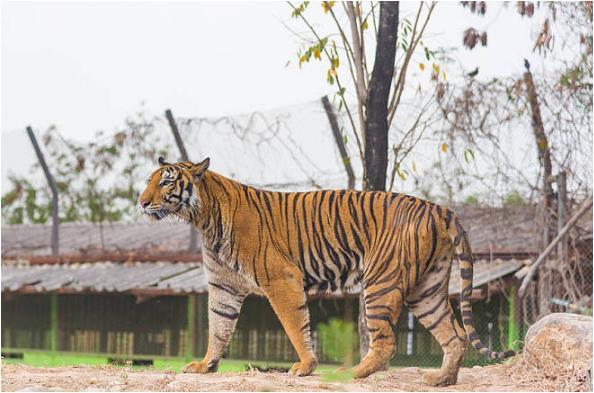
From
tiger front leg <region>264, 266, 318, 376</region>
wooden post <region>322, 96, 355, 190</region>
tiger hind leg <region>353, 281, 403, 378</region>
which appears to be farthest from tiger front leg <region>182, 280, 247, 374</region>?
wooden post <region>322, 96, 355, 190</region>

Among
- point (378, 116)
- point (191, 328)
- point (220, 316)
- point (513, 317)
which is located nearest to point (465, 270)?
point (220, 316)

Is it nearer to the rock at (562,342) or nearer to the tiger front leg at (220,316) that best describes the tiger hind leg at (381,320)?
the tiger front leg at (220,316)

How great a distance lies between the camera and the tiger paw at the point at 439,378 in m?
6.80

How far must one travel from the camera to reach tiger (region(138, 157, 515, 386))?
684 centimetres

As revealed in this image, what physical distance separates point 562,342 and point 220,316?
7.43 ft

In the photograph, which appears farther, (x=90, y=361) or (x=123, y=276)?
(x=90, y=361)

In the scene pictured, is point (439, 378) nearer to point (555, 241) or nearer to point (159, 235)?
point (555, 241)

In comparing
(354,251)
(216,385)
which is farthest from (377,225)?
(216,385)

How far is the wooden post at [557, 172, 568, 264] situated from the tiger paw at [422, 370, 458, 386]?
4.74 metres

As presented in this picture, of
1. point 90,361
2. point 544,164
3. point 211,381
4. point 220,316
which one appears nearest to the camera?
point 211,381

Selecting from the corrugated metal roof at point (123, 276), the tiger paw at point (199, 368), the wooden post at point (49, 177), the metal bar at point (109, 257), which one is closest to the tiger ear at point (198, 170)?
the tiger paw at point (199, 368)

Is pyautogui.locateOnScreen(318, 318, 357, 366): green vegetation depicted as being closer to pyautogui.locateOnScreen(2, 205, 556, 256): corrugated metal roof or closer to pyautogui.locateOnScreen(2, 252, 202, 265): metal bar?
pyautogui.locateOnScreen(2, 205, 556, 256): corrugated metal roof

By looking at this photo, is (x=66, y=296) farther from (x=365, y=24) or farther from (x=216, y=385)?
(x=216, y=385)

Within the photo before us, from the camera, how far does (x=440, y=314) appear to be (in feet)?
22.8
